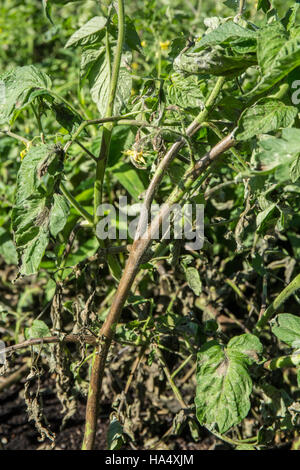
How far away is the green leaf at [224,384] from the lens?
0.91m

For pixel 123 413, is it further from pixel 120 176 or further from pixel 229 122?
pixel 229 122

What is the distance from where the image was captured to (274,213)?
0.96m

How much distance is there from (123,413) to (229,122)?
2.52 feet

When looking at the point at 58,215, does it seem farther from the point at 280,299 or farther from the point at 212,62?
the point at 280,299

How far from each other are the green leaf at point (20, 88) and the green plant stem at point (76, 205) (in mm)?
167

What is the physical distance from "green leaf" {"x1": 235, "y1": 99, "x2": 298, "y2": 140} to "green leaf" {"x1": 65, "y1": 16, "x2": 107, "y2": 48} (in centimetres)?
39

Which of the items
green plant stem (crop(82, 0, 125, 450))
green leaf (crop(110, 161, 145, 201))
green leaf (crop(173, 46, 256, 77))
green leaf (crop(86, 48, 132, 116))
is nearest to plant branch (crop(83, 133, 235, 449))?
green plant stem (crop(82, 0, 125, 450))

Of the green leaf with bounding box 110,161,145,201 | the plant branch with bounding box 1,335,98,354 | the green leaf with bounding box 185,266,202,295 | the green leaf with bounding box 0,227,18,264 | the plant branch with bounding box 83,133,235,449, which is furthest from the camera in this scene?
the green leaf with bounding box 0,227,18,264

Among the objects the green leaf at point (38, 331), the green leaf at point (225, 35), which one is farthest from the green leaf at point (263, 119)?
the green leaf at point (38, 331)

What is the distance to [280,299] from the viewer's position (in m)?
1.07

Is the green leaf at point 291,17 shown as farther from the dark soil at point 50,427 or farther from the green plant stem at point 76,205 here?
the dark soil at point 50,427

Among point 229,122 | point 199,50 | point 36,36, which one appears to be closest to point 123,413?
point 229,122

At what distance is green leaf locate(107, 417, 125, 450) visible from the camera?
1136 millimetres

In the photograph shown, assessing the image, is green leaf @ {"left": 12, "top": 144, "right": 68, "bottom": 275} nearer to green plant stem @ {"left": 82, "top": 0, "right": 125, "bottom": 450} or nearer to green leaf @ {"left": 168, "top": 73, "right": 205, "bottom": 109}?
green plant stem @ {"left": 82, "top": 0, "right": 125, "bottom": 450}
